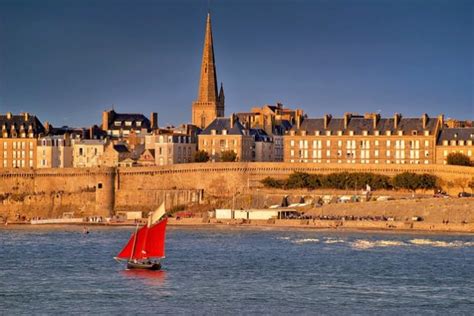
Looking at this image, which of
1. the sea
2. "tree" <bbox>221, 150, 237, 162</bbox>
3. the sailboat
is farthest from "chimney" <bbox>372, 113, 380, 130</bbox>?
the sailboat

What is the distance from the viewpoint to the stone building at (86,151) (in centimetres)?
10638

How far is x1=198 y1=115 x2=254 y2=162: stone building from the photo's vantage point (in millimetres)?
100375

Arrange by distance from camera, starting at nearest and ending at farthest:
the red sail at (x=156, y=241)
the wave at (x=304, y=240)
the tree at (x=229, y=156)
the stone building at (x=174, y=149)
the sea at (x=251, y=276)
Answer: the sea at (x=251, y=276)
the red sail at (x=156, y=241)
the wave at (x=304, y=240)
the tree at (x=229, y=156)
the stone building at (x=174, y=149)

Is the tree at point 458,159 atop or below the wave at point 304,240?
atop

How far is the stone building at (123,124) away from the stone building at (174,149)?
33.1 feet

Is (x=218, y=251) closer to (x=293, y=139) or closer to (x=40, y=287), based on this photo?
(x=40, y=287)

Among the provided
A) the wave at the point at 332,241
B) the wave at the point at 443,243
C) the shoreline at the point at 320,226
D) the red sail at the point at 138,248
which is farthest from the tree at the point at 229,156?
the red sail at the point at 138,248

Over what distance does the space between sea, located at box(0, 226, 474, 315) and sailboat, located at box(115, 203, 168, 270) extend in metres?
0.54

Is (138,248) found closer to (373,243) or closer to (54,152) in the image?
(373,243)

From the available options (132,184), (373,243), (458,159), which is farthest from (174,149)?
(373,243)

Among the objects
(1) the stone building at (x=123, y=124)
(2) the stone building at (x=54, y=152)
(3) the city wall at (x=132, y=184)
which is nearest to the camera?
(3) the city wall at (x=132, y=184)

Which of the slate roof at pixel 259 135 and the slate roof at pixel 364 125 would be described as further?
the slate roof at pixel 259 135

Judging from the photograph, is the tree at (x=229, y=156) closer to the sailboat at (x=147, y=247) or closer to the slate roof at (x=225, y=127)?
the slate roof at (x=225, y=127)

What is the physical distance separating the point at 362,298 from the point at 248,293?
13.4 ft
